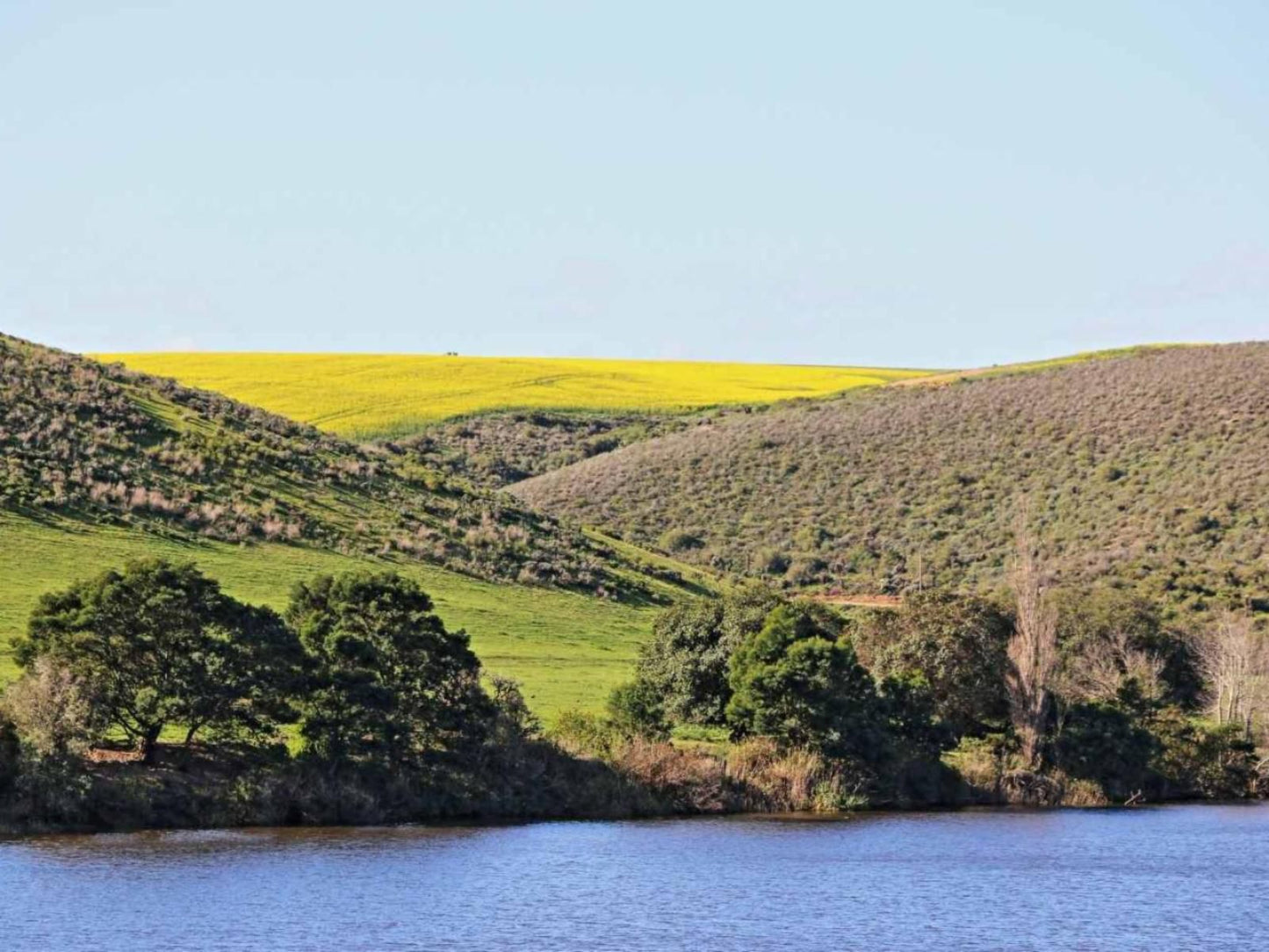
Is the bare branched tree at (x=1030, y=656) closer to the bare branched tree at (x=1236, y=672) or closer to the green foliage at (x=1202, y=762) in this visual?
the green foliage at (x=1202, y=762)

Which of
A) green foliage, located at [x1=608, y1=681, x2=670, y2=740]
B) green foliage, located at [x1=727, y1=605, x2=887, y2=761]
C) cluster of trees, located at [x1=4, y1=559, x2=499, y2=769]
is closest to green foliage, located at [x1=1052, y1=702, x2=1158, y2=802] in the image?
green foliage, located at [x1=727, y1=605, x2=887, y2=761]

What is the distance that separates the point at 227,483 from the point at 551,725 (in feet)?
115

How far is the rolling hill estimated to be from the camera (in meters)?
74.9

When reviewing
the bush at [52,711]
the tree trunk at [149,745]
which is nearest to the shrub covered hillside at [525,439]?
the tree trunk at [149,745]

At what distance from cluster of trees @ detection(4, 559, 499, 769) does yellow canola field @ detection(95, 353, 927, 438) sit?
88.6 metres

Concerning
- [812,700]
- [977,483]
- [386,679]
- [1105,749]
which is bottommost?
[1105,749]

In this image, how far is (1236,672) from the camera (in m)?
72.8

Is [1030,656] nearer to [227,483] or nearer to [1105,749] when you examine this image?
[1105,749]

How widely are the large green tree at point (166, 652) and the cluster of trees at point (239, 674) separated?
30 mm

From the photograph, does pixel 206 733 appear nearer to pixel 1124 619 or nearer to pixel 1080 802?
pixel 1080 802

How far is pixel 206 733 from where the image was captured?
51.9 meters

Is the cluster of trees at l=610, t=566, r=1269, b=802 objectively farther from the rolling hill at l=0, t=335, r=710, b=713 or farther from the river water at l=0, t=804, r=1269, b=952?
the river water at l=0, t=804, r=1269, b=952

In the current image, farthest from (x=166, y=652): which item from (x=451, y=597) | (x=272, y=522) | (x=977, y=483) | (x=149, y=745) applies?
(x=977, y=483)

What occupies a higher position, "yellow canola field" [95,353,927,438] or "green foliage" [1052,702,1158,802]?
"yellow canola field" [95,353,927,438]
